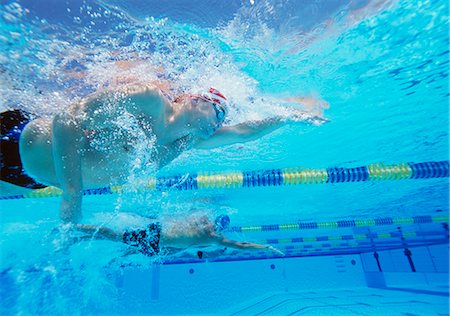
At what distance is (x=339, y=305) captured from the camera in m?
6.29

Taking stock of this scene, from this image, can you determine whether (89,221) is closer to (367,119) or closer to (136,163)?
(136,163)

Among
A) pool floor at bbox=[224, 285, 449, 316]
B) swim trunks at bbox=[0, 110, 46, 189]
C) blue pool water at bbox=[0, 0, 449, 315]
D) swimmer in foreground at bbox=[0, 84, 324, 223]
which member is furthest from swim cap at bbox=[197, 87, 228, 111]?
pool floor at bbox=[224, 285, 449, 316]

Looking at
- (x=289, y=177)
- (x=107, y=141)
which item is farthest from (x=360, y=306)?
(x=107, y=141)

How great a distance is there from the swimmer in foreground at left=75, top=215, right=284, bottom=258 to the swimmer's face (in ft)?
7.35

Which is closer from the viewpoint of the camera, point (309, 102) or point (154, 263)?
point (309, 102)

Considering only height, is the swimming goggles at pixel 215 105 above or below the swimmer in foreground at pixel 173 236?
above

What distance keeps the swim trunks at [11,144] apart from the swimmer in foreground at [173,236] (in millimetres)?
1422

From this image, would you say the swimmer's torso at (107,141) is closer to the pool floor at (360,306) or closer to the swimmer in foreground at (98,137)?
the swimmer in foreground at (98,137)

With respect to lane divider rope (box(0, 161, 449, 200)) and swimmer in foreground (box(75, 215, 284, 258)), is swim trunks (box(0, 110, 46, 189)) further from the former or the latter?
lane divider rope (box(0, 161, 449, 200))

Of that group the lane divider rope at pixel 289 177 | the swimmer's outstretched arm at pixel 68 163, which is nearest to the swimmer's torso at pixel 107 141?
the swimmer's outstretched arm at pixel 68 163

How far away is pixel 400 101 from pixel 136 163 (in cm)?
425

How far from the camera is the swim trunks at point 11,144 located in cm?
262

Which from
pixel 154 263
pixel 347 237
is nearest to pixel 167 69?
pixel 154 263

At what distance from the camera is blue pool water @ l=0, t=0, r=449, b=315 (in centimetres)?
310
